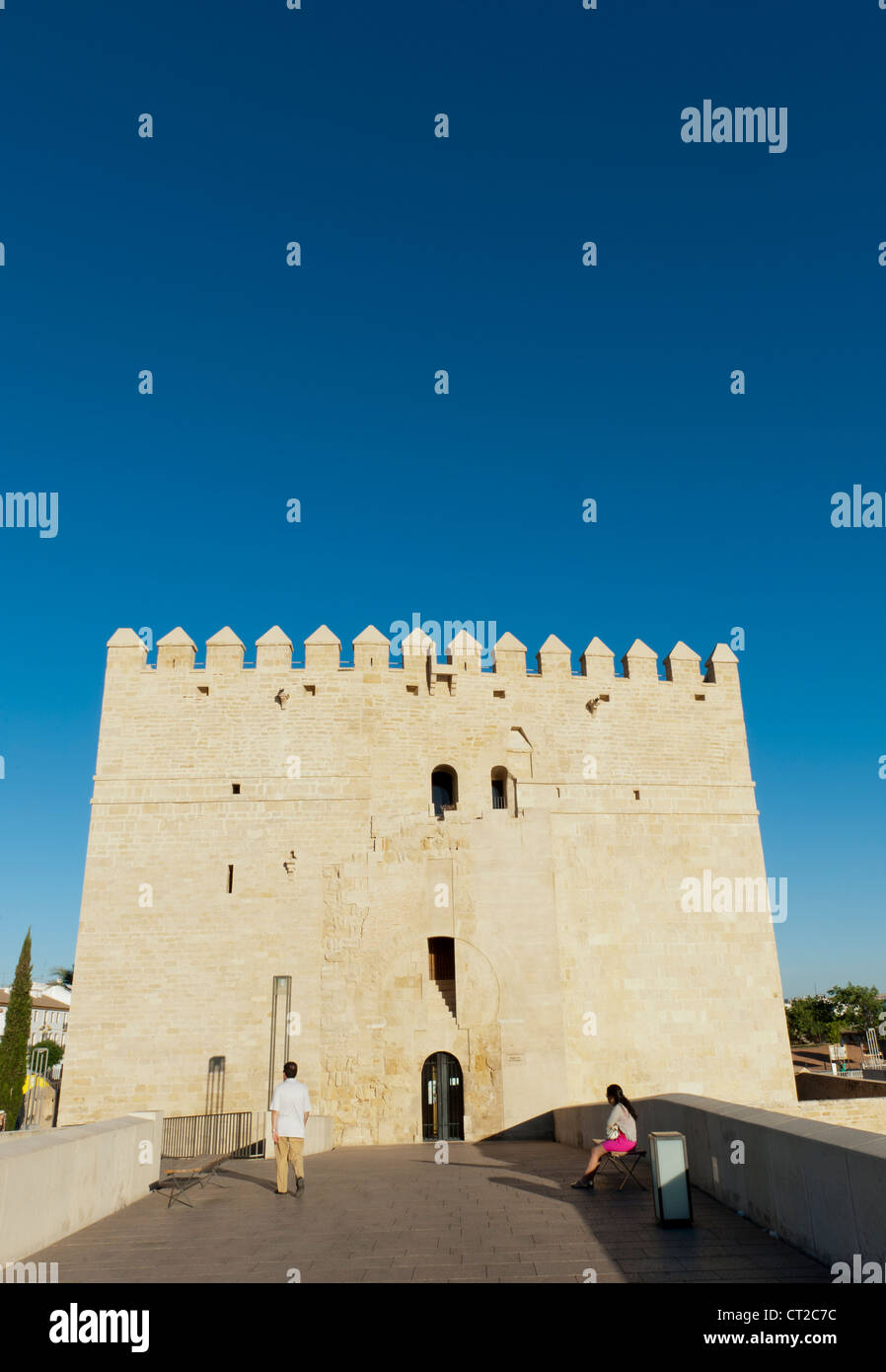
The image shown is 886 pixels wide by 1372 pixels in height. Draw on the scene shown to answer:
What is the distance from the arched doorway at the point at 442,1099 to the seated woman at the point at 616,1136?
360 inches

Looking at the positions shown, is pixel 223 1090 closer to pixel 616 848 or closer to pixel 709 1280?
pixel 616 848

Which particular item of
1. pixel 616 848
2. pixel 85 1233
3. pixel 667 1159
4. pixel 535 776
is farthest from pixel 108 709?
pixel 667 1159

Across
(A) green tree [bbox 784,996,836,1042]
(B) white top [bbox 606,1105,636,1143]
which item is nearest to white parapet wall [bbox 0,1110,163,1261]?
(B) white top [bbox 606,1105,636,1143]

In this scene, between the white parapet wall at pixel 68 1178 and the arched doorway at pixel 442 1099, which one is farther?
the arched doorway at pixel 442 1099

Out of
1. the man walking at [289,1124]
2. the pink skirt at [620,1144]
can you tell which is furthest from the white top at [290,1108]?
the pink skirt at [620,1144]

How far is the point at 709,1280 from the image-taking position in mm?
4785

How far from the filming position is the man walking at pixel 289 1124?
8.09m

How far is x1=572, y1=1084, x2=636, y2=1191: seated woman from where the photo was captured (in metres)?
7.61

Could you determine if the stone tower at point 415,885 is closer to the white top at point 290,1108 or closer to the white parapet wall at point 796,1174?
the white top at point 290,1108

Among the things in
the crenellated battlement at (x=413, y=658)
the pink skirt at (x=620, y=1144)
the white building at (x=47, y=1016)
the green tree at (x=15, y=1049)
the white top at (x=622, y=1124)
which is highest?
the crenellated battlement at (x=413, y=658)

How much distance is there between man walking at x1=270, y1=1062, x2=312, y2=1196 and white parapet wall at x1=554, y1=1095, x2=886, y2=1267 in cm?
365

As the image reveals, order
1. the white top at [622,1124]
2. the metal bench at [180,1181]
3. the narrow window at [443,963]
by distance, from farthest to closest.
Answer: the narrow window at [443,963], the metal bench at [180,1181], the white top at [622,1124]

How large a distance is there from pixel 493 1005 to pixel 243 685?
8849 millimetres

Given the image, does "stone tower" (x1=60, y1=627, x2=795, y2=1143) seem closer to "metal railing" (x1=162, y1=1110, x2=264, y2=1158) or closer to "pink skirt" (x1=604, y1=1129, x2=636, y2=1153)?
"metal railing" (x1=162, y1=1110, x2=264, y2=1158)
